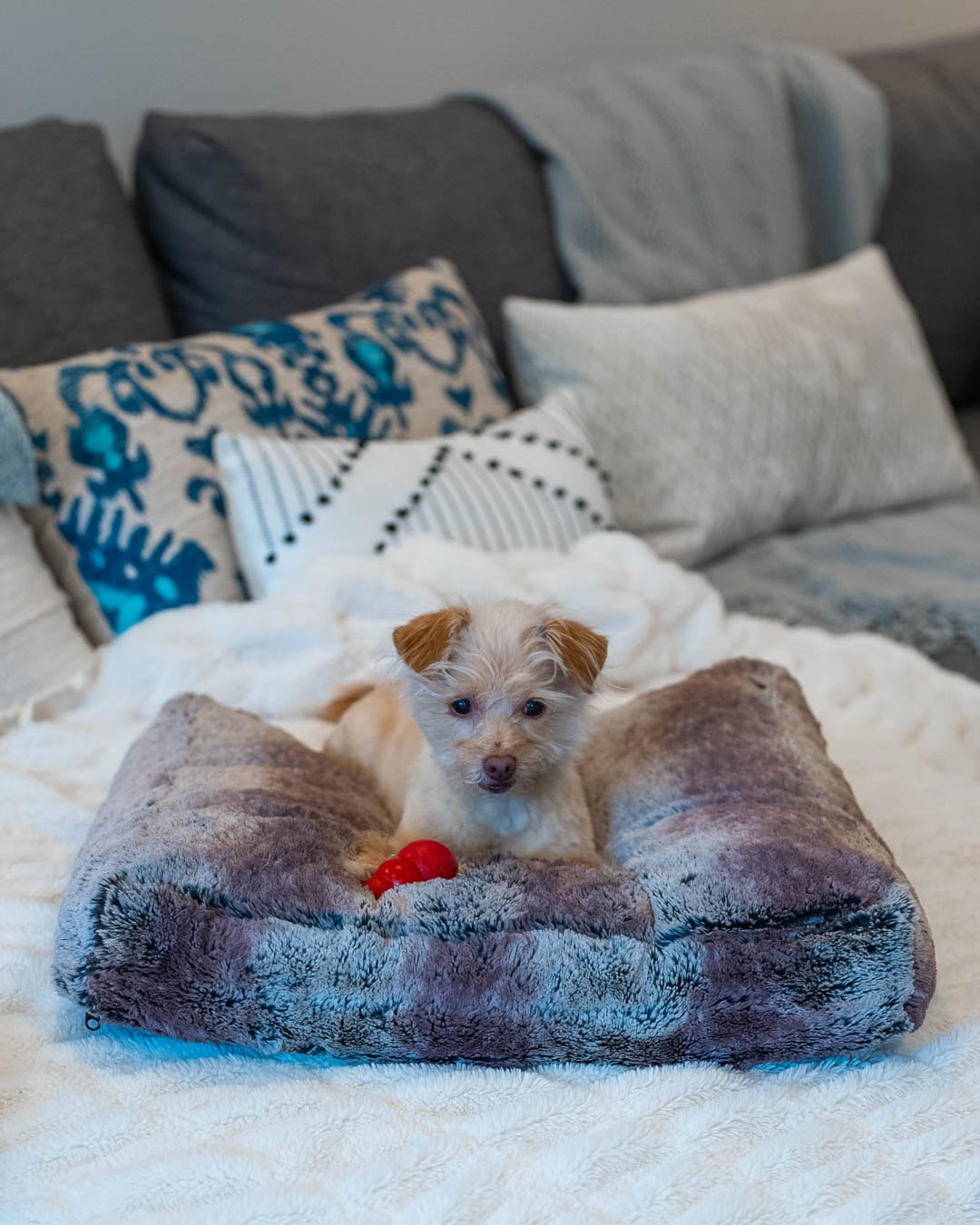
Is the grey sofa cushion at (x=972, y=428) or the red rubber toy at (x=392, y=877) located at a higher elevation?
the red rubber toy at (x=392, y=877)

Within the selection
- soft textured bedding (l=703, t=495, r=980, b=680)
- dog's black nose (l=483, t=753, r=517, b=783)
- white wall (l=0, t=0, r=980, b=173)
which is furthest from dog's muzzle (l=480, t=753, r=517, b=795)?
white wall (l=0, t=0, r=980, b=173)

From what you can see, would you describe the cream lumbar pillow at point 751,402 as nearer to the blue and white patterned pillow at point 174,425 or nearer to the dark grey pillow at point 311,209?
the dark grey pillow at point 311,209

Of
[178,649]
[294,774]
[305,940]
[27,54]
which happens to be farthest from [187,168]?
[305,940]

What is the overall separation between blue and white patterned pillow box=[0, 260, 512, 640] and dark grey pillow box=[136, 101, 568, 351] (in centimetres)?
14

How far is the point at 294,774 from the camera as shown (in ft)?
3.66

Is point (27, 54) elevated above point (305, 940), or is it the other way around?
point (27, 54)

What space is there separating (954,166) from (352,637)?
1.77 m

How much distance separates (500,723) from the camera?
982mm

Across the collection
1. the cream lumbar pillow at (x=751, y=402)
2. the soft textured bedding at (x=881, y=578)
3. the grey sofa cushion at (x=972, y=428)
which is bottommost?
the grey sofa cushion at (x=972, y=428)

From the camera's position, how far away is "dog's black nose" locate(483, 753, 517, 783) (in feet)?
3.13

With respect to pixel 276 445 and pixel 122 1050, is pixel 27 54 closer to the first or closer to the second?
pixel 276 445

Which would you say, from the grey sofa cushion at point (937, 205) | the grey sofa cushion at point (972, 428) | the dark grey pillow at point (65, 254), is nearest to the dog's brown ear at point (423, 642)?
the dark grey pillow at point (65, 254)

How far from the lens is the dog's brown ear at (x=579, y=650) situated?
0.97 m

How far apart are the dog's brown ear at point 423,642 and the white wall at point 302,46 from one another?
4.29 ft
